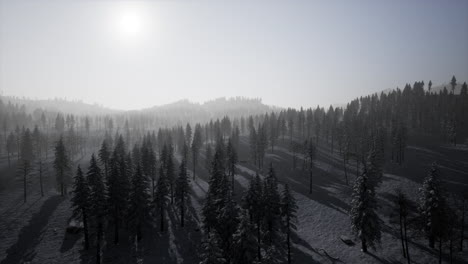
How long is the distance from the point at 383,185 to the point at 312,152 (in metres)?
19.2

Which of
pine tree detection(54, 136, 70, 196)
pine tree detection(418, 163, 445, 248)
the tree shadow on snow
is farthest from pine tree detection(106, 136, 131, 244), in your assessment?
pine tree detection(418, 163, 445, 248)

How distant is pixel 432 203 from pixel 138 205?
4577 cm

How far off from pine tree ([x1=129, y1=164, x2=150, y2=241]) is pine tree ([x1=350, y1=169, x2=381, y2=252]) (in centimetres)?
3439

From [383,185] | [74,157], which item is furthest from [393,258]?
[74,157]

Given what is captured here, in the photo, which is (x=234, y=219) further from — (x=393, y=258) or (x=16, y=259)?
(x=16, y=259)

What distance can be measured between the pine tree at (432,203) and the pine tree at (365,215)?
722 cm

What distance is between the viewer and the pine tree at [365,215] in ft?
117

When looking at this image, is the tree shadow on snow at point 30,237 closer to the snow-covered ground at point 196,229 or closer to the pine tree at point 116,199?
the snow-covered ground at point 196,229

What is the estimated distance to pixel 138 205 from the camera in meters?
40.3

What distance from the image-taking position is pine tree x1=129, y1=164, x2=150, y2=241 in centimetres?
4009

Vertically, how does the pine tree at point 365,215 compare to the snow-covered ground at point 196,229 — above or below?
above

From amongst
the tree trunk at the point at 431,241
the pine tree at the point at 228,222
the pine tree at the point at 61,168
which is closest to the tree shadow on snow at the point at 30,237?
the pine tree at the point at 61,168

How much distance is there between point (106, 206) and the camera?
38.6m

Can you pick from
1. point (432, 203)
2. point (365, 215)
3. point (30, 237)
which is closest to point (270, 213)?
point (365, 215)
